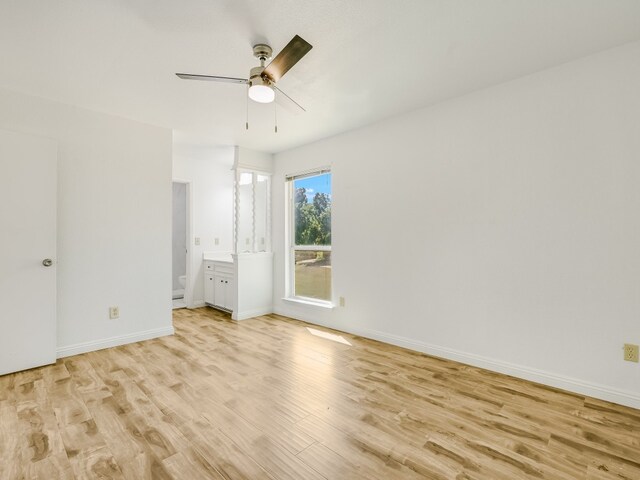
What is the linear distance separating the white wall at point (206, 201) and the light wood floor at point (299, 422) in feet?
7.47

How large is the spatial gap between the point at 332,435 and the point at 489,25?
8.62ft

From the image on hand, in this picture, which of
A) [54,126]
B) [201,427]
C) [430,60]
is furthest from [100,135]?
[430,60]

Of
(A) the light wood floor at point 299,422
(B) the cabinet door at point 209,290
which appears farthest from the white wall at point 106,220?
(B) the cabinet door at point 209,290

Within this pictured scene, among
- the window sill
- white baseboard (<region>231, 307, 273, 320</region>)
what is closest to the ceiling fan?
the window sill

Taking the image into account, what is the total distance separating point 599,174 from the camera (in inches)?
87.5

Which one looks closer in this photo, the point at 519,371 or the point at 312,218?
the point at 519,371

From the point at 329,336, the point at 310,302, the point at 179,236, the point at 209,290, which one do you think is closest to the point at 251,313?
the point at 310,302

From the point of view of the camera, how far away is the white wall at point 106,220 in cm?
300

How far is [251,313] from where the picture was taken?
4.51m

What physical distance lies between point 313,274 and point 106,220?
249 cm

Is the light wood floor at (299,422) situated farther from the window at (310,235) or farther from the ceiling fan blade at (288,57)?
the ceiling fan blade at (288,57)

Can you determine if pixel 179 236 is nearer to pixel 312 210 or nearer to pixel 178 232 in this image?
pixel 178 232

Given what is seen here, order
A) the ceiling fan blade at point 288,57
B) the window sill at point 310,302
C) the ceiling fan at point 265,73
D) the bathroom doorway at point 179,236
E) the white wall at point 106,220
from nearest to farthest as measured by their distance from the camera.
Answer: the ceiling fan blade at point 288,57
the ceiling fan at point 265,73
the white wall at point 106,220
the window sill at point 310,302
the bathroom doorway at point 179,236

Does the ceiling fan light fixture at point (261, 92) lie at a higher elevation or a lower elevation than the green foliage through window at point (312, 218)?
higher
